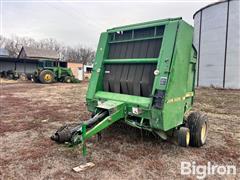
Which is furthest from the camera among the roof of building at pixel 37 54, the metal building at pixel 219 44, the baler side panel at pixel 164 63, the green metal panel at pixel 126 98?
the roof of building at pixel 37 54

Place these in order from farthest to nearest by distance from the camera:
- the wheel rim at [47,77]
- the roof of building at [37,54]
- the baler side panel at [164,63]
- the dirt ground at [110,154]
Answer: the roof of building at [37,54] < the wheel rim at [47,77] < the baler side panel at [164,63] < the dirt ground at [110,154]

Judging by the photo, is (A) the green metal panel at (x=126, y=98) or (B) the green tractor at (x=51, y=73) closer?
(A) the green metal panel at (x=126, y=98)

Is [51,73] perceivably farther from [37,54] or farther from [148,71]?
[37,54]

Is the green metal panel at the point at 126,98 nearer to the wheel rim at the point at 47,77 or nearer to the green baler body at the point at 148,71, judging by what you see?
the green baler body at the point at 148,71

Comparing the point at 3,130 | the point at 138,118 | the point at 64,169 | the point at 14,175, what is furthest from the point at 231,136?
the point at 3,130

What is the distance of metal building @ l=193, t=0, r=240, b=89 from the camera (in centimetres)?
1778

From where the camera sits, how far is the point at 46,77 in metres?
20.5

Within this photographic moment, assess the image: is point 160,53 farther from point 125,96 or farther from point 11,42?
point 11,42

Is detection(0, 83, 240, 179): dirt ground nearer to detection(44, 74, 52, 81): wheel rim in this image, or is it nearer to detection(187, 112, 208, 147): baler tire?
detection(187, 112, 208, 147): baler tire

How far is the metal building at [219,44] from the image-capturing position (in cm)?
1778

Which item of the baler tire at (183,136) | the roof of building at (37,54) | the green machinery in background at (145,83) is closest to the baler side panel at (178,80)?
the green machinery in background at (145,83)

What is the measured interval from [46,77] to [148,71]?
18191 millimetres

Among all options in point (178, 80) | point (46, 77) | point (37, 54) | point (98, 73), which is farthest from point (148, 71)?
point (37, 54)

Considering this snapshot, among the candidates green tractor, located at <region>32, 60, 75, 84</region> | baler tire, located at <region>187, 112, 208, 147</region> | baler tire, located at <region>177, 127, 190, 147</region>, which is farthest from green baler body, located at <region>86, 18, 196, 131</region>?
green tractor, located at <region>32, 60, 75, 84</region>
